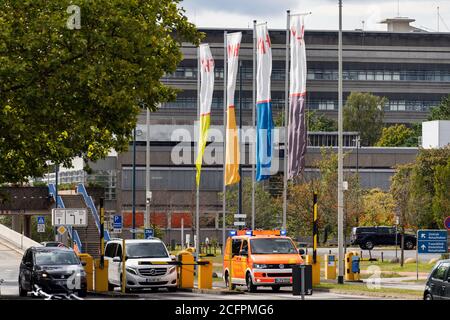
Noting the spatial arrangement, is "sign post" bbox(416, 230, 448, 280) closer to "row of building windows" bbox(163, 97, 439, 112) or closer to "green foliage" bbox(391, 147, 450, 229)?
"green foliage" bbox(391, 147, 450, 229)

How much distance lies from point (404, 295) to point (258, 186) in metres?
54.6

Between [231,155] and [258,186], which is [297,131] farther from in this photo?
[258,186]

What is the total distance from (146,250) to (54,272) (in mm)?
4485

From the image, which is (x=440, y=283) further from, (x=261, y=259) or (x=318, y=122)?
(x=318, y=122)

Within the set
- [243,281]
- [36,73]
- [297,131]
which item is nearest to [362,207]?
[297,131]

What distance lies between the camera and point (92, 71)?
31.4 meters

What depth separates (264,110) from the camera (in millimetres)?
53250

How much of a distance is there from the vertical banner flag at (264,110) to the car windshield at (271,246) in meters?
12.3

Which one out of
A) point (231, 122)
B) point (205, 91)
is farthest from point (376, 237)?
point (205, 91)

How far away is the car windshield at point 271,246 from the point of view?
132ft

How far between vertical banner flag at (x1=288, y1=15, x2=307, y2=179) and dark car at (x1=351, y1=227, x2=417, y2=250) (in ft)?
123

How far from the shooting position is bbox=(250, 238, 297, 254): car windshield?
40375 millimetres
